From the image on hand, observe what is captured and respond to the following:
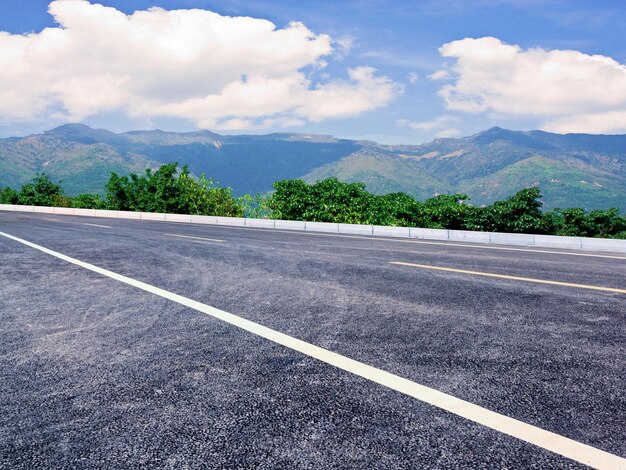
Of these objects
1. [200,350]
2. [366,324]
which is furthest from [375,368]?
[200,350]

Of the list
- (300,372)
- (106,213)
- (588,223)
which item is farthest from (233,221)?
(300,372)

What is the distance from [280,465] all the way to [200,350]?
5.56ft

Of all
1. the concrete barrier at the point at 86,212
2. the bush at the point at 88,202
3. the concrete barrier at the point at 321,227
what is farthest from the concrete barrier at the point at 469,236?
the bush at the point at 88,202

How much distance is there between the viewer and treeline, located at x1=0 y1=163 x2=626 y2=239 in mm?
16156

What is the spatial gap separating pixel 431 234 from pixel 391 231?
1.66 metres

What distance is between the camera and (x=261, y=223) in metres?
22.1

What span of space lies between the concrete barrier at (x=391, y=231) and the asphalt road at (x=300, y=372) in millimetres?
9654

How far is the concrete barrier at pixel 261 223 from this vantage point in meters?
21.5

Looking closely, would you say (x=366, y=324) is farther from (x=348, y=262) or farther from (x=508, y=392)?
(x=348, y=262)

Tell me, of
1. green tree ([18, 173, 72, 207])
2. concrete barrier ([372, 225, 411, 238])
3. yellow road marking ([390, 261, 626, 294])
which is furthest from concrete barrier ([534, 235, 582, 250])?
green tree ([18, 173, 72, 207])

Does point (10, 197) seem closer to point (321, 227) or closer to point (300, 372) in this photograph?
point (321, 227)

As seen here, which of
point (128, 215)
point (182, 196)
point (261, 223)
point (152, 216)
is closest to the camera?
point (261, 223)

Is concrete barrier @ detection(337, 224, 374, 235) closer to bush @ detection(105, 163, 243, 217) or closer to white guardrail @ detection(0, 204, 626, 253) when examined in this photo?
white guardrail @ detection(0, 204, 626, 253)

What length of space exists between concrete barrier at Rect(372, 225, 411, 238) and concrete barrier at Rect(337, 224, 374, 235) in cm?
18
